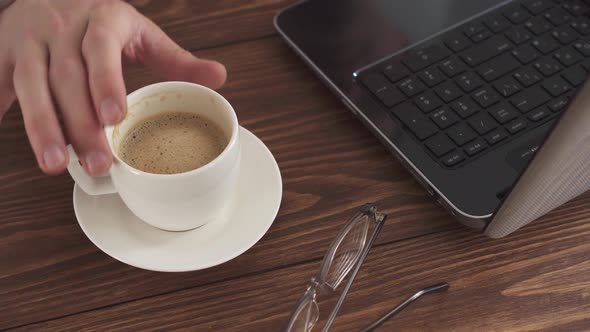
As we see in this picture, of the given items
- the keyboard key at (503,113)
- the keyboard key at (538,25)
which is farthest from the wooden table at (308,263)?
the keyboard key at (538,25)

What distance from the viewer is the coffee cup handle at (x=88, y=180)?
21.6 inches

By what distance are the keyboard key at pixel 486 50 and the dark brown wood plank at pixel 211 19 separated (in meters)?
0.23

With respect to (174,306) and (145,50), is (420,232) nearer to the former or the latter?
(174,306)

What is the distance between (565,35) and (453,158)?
234mm

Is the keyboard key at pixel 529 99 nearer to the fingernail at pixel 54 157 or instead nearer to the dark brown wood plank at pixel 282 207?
the dark brown wood plank at pixel 282 207

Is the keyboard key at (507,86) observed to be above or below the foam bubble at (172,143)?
above

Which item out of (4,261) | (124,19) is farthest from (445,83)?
(4,261)

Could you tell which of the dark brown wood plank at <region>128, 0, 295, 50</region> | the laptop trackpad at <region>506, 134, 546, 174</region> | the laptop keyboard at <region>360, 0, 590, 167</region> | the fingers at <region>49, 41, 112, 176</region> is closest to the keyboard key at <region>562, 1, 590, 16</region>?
the laptop keyboard at <region>360, 0, 590, 167</region>

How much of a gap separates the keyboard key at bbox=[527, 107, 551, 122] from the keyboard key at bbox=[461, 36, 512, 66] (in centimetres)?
8

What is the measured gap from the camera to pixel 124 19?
0.64m

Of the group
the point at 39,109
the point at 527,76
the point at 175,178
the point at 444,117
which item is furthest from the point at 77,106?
the point at 527,76

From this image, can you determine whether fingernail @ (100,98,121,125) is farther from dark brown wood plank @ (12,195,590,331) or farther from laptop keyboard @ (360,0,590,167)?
laptop keyboard @ (360,0,590,167)

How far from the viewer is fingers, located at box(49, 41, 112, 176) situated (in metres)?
0.52

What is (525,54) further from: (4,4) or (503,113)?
(4,4)
